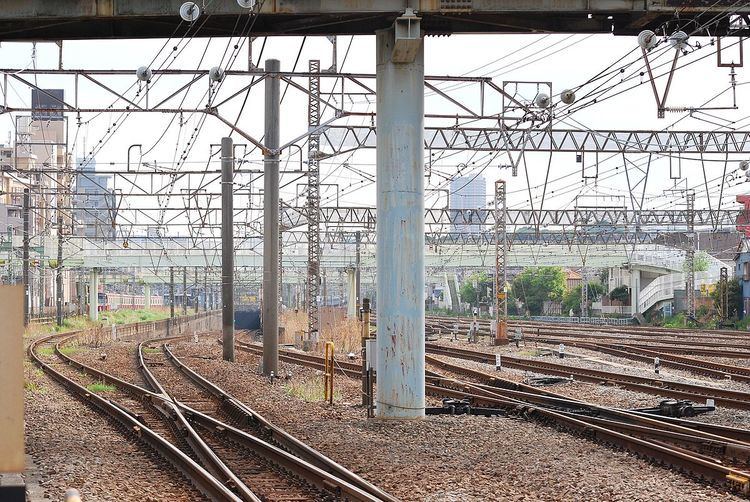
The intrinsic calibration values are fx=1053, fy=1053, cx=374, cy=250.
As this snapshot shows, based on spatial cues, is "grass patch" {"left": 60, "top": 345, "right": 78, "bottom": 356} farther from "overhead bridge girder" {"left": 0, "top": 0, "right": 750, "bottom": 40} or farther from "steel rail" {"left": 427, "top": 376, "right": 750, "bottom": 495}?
"steel rail" {"left": 427, "top": 376, "right": 750, "bottom": 495}

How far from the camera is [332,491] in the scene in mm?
10039

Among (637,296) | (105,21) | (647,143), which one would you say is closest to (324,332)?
(647,143)

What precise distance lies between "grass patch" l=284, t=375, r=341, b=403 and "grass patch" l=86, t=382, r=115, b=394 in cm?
404

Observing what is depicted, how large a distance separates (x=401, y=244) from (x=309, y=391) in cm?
582

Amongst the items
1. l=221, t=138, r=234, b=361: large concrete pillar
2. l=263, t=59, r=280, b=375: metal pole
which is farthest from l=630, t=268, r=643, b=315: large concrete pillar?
l=263, t=59, r=280, b=375: metal pole

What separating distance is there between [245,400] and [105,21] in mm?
7457

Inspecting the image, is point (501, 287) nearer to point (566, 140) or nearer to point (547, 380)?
point (566, 140)

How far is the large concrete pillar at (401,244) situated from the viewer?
16.0 meters

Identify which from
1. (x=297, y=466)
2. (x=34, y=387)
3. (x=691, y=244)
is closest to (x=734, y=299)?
(x=691, y=244)

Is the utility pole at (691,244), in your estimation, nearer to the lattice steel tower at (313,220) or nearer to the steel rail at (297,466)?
the lattice steel tower at (313,220)

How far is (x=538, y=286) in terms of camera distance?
91000 mm

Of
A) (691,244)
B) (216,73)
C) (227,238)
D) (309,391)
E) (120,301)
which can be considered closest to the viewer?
(216,73)

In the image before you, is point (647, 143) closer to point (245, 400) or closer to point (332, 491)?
point (245, 400)

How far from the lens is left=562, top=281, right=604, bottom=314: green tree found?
85.4 m
